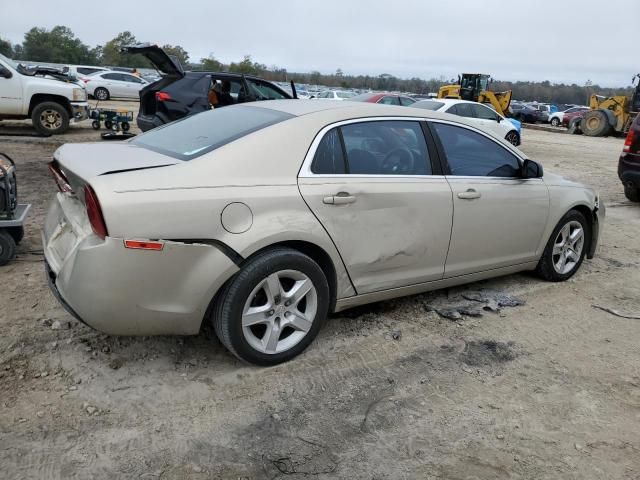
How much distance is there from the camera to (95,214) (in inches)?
108

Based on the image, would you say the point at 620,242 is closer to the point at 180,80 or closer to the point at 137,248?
the point at 137,248

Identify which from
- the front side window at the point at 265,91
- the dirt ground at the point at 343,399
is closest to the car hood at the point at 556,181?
the dirt ground at the point at 343,399

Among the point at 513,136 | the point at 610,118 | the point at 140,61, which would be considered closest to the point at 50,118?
the point at 513,136

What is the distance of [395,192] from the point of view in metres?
3.61

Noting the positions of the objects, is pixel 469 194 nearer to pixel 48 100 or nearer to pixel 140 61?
pixel 48 100

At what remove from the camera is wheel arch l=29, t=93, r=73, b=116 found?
39.6 feet

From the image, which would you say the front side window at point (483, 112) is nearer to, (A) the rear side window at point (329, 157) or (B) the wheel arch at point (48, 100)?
(B) the wheel arch at point (48, 100)

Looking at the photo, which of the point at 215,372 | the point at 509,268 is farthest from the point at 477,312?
the point at 215,372

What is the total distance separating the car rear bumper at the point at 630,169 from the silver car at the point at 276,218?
446cm

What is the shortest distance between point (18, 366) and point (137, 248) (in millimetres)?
1126

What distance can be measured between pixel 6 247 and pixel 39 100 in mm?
9132

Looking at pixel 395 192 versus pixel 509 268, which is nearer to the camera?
pixel 395 192

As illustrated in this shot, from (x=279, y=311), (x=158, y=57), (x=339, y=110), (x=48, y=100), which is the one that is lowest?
(x=279, y=311)

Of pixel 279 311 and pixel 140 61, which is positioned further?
pixel 140 61
